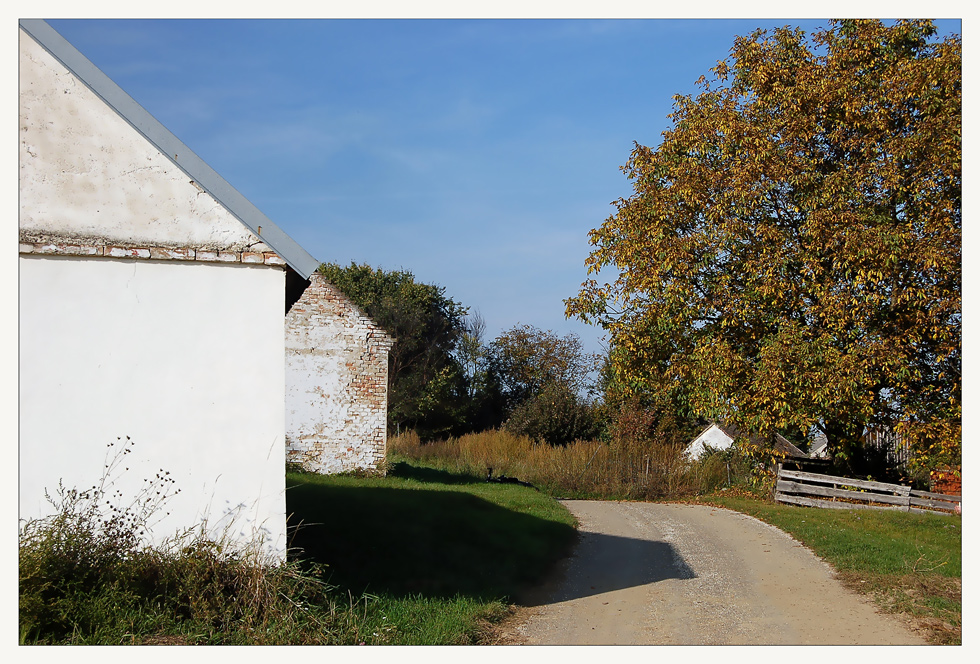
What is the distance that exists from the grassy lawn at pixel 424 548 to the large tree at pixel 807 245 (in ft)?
15.3

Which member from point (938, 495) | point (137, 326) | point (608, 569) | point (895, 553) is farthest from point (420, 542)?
point (938, 495)

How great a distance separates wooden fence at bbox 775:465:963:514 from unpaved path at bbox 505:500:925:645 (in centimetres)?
458

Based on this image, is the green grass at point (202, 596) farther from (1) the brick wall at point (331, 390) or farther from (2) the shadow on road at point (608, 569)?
(1) the brick wall at point (331, 390)

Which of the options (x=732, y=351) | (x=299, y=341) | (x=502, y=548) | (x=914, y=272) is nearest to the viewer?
(x=502, y=548)

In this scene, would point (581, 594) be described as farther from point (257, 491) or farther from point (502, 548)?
point (257, 491)

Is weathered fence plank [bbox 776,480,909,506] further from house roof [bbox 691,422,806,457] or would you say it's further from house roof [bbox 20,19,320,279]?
house roof [bbox 20,19,320,279]

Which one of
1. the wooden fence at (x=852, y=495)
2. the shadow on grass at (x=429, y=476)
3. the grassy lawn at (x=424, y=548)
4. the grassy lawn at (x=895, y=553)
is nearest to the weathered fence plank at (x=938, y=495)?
the wooden fence at (x=852, y=495)

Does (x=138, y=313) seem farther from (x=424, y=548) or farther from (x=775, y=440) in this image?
(x=775, y=440)

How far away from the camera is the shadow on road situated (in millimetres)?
8656

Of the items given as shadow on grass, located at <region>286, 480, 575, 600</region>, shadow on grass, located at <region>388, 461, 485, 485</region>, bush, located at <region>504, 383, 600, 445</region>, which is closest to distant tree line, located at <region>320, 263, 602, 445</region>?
bush, located at <region>504, 383, 600, 445</region>

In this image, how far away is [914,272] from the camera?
13781 mm

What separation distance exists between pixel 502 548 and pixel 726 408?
6.76 meters

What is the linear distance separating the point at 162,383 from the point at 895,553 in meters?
9.90

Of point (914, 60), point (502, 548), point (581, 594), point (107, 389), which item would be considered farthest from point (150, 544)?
point (914, 60)
